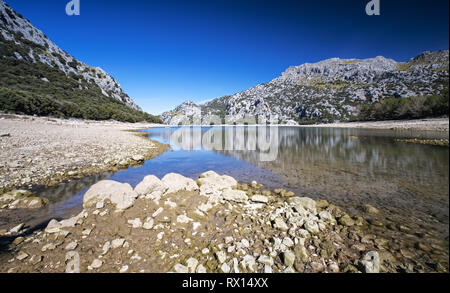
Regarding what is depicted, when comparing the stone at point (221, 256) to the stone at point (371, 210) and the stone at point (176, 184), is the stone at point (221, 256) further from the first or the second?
the stone at point (371, 210)

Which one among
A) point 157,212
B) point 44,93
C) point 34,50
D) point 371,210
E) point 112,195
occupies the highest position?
point 34,50

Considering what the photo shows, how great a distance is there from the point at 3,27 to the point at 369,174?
499 ft

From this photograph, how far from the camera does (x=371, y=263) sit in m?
3.40

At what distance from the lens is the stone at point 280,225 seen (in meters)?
4.66

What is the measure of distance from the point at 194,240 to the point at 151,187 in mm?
3060

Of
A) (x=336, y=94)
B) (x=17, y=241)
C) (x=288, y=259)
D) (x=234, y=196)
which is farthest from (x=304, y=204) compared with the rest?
(x=336, y=94)

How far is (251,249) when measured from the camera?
3.91 meters

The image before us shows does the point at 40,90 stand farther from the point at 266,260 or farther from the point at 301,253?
the point at 301,253

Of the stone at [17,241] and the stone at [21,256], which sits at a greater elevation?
the stone at [21,256]

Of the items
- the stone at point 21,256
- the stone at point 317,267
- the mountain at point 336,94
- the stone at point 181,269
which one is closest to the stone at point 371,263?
the stone at point 317,267

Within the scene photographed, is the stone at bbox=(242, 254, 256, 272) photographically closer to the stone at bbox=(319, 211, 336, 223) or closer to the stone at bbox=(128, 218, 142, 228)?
the stone at bbox=(128, 218, 142, 228)

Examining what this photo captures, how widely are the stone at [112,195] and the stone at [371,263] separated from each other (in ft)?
20.3
